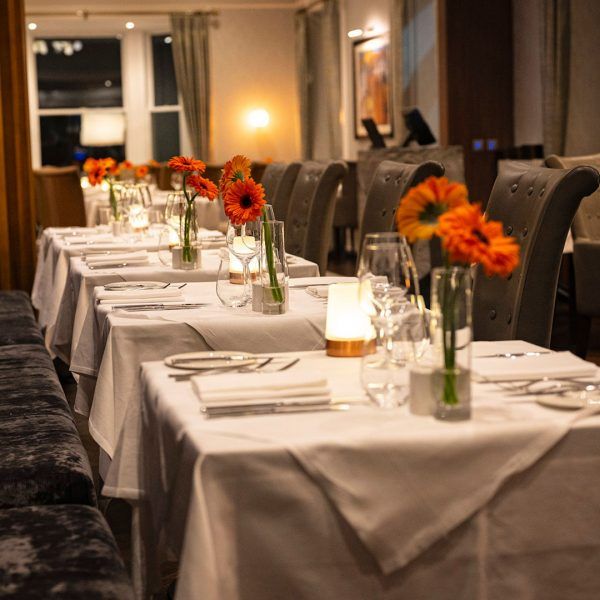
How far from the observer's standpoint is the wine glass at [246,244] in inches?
100

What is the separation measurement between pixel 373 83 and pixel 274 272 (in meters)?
9.57

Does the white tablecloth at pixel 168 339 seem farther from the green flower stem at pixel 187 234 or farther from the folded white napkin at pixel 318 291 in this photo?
the green flower stem at pixel 187 234

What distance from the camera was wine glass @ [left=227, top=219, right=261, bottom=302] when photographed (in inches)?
100

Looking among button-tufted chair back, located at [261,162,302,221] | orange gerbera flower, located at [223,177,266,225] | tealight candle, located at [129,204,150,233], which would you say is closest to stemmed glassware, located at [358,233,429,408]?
orange gerbera flower, located at [223,177,266,225]

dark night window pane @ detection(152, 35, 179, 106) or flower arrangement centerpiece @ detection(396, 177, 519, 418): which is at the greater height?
dark night window pane @ detection(152, 35, 179, 106)

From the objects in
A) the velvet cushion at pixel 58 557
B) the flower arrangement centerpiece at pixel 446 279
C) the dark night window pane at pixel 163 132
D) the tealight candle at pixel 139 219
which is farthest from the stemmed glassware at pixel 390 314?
the dark night window pane at pixel 163 132

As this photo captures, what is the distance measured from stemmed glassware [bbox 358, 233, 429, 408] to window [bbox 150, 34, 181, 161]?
43.5 feet

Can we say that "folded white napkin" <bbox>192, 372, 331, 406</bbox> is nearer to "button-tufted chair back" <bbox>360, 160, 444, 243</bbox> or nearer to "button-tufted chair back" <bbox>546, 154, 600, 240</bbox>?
"button-tufted chair back" <bbox>360, 160, 444, 243</bbox>

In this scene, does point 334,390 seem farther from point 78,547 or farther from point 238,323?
point 238,323

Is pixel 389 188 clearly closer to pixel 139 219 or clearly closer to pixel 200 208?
pixel 139 219

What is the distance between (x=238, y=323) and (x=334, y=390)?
707 millimetres

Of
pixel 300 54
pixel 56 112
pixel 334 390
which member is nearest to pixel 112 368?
pixel 334 390

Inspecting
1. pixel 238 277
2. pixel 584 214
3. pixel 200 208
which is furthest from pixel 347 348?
pixel 200 208

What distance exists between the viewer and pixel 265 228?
225 cm
